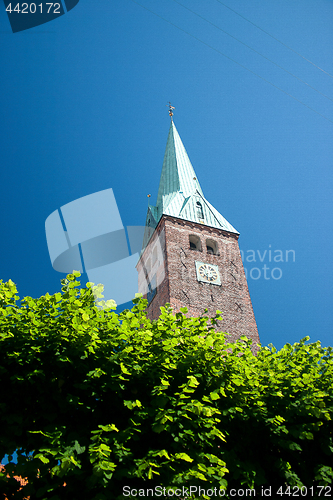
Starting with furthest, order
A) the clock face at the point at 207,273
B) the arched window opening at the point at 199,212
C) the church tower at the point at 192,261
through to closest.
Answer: the arched window opening at the point at 199,212
the clock face at the point at 207,273
the church tower at the point at 192,261

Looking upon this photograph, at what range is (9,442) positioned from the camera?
255 inches

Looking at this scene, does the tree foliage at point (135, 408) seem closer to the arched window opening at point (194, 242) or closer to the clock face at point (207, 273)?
the clock face at point (207, 273)

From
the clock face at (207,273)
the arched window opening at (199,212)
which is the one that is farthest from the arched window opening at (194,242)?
the arched window opening at (199,212)

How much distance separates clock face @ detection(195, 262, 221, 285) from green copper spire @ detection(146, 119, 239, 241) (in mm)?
4418

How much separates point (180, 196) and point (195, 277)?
9.53m

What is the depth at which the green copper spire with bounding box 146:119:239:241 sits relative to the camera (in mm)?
29328

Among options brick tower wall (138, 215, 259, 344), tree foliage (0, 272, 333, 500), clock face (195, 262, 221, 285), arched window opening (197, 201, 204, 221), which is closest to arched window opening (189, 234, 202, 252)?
brick tower wall (138, 215, 259, 344)

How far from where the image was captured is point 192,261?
2494 cm

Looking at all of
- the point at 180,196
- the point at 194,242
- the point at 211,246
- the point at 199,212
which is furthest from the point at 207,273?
the point at 180,196

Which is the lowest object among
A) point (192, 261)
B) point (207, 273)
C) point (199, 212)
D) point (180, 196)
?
point (207, 273)

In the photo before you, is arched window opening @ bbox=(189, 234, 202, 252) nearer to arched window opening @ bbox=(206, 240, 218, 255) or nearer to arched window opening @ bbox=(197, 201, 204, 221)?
arched window opening @ bbox=(206, 240, 218, 255)

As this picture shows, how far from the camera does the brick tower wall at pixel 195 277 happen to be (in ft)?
73.8

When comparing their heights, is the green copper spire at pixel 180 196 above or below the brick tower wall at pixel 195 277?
above

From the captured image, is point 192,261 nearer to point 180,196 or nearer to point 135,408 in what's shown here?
point 180,196
